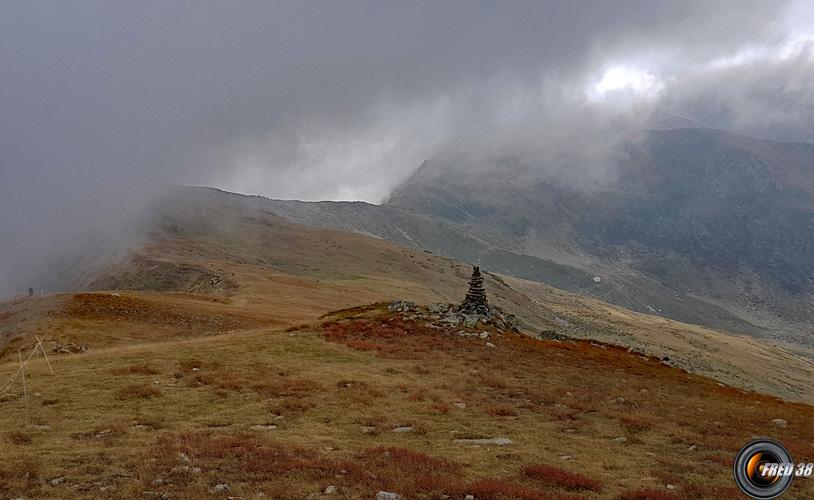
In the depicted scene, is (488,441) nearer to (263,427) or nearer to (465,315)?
(263,427)

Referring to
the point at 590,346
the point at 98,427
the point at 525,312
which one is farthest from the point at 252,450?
the point at 525,312

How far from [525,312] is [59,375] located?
123407mm

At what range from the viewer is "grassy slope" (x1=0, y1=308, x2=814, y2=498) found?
15703 mm

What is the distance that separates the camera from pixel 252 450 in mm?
17766

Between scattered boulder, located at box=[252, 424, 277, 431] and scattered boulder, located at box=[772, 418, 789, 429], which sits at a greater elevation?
scattered boulder, located at box=[772, 418, 789, 429]

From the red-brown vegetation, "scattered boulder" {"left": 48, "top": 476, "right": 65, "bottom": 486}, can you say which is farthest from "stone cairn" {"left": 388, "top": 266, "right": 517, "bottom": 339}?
"scattered boulder" {"left": 48, "top": 476, "right": 65, "bottom": 486}

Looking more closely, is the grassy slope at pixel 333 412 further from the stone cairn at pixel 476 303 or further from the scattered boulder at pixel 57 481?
the stone cairn at pixel 476 303

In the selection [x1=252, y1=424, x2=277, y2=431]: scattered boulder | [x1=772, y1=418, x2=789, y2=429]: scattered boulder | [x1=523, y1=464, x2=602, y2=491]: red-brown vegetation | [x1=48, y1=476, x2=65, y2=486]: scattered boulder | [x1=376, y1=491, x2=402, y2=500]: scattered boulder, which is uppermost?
[x1=772, y1=418, x2=789, y2=429]: scattered boulder

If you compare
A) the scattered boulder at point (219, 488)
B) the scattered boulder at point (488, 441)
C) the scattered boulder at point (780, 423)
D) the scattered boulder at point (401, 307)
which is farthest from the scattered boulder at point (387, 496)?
the scattered boulder at point (401, 307)

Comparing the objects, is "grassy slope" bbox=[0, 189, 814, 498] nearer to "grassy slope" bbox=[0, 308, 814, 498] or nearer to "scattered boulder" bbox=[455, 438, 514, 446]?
"grassy slope" bbox=[0, 308, 814, 498]

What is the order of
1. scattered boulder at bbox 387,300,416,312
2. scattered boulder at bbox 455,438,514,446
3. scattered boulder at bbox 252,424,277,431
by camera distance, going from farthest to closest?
1. scattered boulder at bbox 387,300,416,312
2. scattered boulder at bbox 252,424,277,431
3. scattered boulder at bbox 455,438,514,446

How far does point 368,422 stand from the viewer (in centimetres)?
2277

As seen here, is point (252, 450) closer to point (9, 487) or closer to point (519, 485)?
point (9, 487)

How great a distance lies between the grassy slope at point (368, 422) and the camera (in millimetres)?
15703
